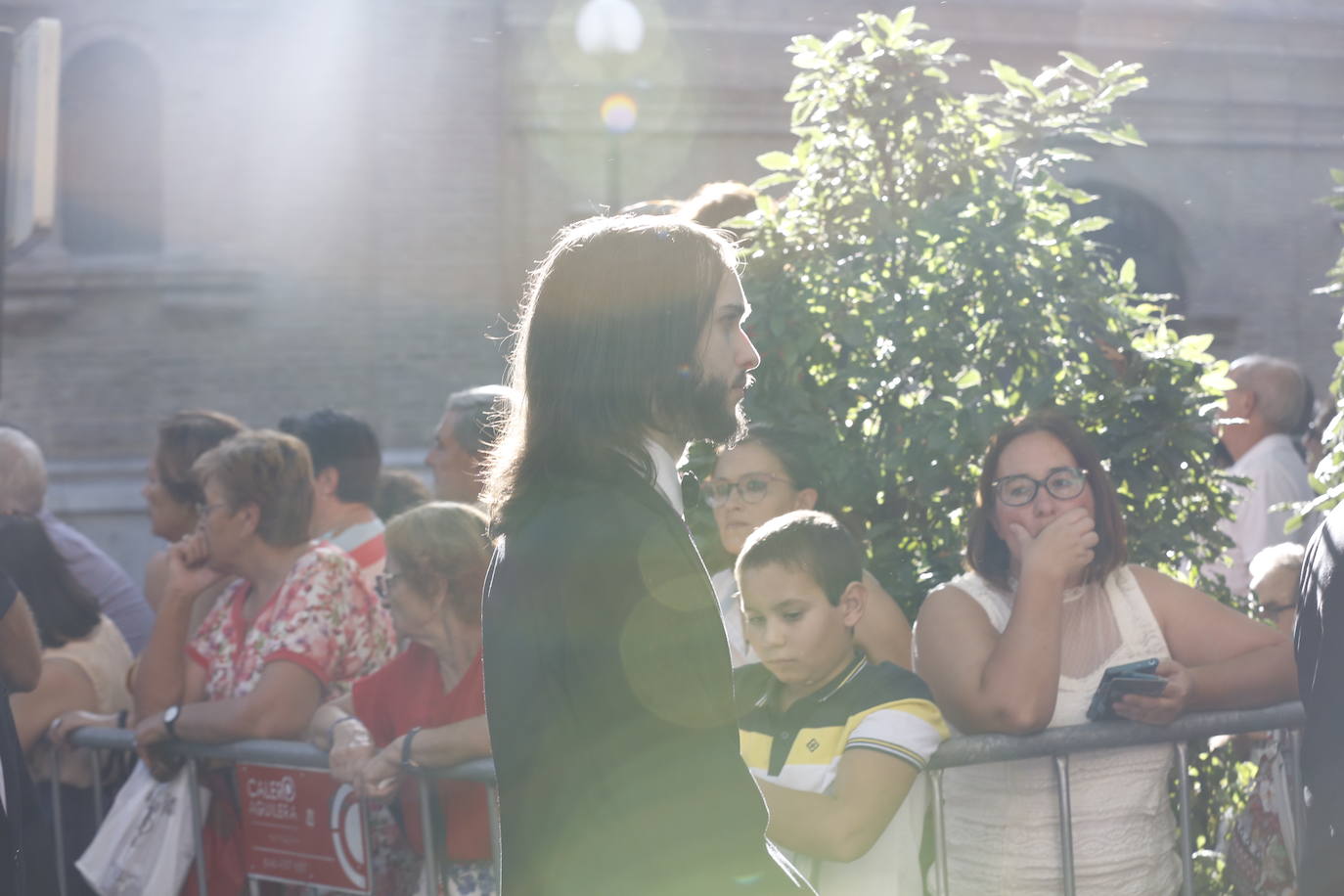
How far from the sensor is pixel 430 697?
3979 millimetres

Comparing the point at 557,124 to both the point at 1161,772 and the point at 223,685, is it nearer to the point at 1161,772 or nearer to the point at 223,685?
the point at 223,685

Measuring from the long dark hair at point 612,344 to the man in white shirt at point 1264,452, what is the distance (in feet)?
14.2

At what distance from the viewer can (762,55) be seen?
42.5 feet

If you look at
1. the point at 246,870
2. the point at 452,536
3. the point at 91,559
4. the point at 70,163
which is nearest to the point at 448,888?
the point at 246,870

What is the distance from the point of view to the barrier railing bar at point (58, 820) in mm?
4466

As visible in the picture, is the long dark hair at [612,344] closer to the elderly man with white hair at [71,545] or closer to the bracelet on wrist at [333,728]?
the bracelet on wrist at [333,728]

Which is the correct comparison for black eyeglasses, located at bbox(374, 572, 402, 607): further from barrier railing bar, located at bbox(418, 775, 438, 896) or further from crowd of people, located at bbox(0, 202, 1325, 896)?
barrier railing bar, located at bbox(418, 775, 438, 896)

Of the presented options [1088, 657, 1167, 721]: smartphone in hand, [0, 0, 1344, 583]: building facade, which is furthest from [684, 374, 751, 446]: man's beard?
[0, 0, 1344, 583]: building facade

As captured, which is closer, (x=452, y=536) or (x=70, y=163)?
(x=452, y=536)

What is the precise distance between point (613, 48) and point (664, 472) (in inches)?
377

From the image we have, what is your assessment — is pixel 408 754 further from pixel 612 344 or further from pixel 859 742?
pixel 612 344

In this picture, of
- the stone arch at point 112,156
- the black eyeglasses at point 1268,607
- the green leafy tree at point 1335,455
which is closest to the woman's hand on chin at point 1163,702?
the green leafy tree at point 1335,455

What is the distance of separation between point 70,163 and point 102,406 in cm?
210

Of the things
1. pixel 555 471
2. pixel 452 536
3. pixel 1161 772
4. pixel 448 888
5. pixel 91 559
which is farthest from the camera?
pixel 91 559
